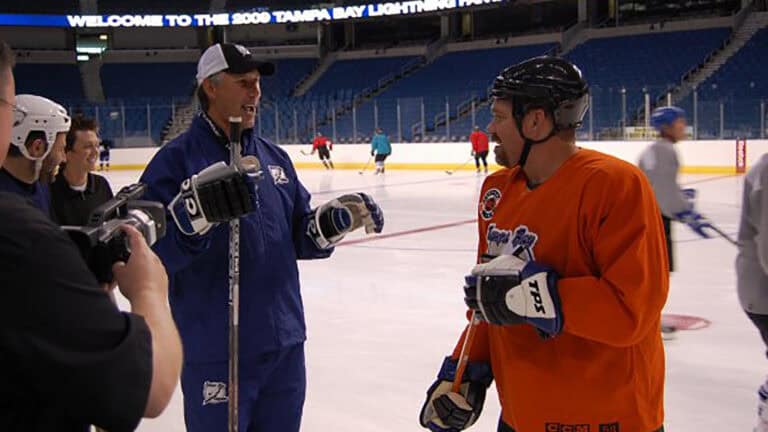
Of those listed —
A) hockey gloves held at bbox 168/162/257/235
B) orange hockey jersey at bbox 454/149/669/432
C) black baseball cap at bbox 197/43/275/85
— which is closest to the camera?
orange hockey jersey at bbox 454/149/669/432

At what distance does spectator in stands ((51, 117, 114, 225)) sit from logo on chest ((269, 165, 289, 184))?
1322mm

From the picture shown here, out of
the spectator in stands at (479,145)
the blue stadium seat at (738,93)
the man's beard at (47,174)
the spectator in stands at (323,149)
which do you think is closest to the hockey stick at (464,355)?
the man's beard at (47,174)

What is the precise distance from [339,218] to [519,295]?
0.98 meters

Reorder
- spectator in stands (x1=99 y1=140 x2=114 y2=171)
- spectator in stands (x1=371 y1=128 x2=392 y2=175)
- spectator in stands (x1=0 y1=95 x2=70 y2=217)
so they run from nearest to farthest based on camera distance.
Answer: spectator in stands (x1=0 y1=95 x2=70 y2=217)
spectator in stands (x1=371 y1=128 x2=392 y2=175)
spectator in stands (x1=99 y1=140 x2=114 y2=171)

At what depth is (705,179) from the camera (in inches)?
640

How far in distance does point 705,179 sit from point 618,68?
34.9 feet

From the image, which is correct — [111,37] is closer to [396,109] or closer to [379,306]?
[396,109]

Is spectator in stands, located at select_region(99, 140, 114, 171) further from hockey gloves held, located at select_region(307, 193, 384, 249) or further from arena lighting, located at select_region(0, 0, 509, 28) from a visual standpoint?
hockey gloves held, located at select_region(307, 193, 384, 249)

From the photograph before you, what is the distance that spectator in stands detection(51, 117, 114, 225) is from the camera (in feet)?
12.0

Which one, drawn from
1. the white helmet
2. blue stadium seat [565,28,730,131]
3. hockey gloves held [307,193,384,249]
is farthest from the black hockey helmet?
blue stadium seat [565,28,730,131]

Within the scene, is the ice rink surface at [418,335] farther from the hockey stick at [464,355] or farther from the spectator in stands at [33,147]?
the hockey stick at [464,355]

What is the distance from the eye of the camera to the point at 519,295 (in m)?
1.82

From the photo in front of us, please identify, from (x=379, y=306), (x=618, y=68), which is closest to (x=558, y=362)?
(x=379, y=306)

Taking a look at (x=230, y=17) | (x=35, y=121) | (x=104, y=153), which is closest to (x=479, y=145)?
(x=104, y=153)
